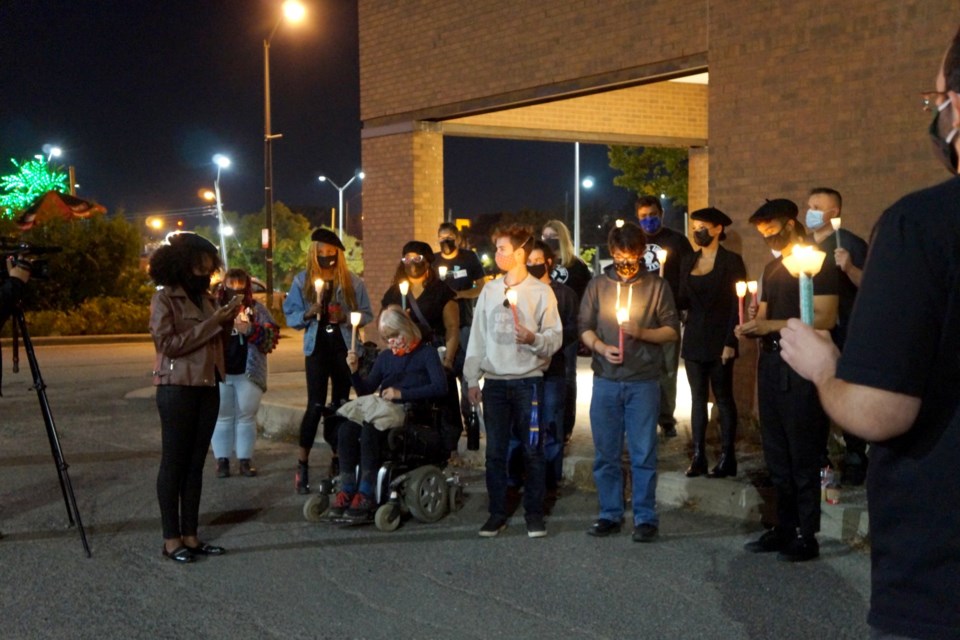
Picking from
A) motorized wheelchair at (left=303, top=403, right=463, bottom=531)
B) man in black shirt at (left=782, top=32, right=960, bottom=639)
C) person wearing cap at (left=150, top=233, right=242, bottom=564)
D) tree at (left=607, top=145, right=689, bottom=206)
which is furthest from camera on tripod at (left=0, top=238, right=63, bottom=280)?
tree at (left=607, top=145, right=689, bottom=206)

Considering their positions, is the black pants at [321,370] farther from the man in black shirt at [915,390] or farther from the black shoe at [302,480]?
the man in black shirt at [915,390]

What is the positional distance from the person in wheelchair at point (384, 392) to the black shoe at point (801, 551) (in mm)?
2583

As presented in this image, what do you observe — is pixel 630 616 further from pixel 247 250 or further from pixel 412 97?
pixel 247 250

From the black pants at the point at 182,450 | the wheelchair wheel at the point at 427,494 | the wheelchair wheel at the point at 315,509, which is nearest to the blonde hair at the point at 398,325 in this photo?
the wheelchair wheel at the point at 427,494

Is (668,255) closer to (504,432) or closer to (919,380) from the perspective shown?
(504,432)

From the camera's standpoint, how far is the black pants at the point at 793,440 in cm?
605

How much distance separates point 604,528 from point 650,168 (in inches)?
945

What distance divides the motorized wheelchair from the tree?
22.3 metres

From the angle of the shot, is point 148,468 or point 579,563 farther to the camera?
point 148,468

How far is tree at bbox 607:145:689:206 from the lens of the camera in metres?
28.8

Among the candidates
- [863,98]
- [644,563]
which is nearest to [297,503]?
[644,563]

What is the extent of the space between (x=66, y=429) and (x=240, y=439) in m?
3.57

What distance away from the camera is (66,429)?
37.1 ft

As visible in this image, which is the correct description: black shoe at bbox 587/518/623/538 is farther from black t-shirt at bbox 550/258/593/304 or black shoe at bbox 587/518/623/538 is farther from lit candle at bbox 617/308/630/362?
black t-shirt at bbox 550/258/593/304
